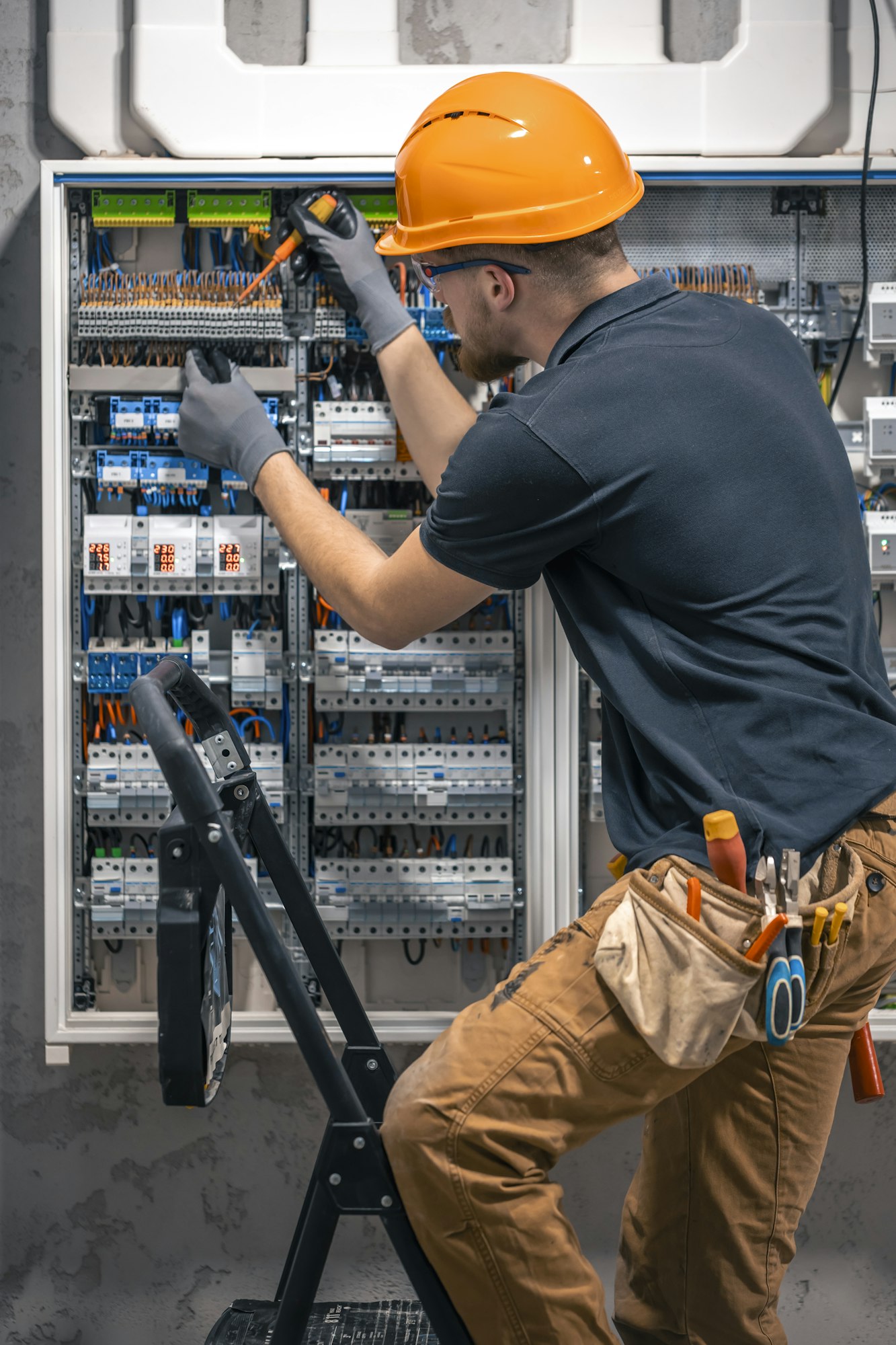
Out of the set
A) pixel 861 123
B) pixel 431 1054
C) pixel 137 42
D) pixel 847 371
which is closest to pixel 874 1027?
pixel 431 1054

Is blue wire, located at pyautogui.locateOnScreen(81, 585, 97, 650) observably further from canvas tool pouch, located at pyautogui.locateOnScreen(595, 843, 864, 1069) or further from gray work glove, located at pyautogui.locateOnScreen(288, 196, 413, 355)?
canvas tool pouch, located at pyautogui.locateOnScreen(595, 843, 864, 1069)

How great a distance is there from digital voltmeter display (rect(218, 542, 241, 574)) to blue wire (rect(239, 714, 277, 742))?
0.35 m

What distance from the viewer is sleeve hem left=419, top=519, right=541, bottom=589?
155cm

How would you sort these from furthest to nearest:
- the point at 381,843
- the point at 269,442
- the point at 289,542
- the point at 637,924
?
the point at 381,843 < the point at 269,442 < the point at 289,542 < the point at 637,924

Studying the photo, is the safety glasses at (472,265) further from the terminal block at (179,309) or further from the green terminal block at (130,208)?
the green terminal block at (130,208)

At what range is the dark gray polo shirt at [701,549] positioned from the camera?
1.41 meters

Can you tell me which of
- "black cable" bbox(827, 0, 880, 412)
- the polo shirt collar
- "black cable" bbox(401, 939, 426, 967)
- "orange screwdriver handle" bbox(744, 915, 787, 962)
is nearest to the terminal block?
the polo shirt collar

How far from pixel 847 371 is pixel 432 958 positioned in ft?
5.89

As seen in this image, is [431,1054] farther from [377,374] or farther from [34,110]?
[34,110]

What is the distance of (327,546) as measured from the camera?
191cm

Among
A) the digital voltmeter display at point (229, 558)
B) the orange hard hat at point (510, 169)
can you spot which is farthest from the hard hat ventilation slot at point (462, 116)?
the digital voltmeter display at point (229, 558)

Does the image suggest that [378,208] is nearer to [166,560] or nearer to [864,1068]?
[166,560]

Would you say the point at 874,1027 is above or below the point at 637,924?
below

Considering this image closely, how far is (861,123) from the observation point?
2.45 meters
